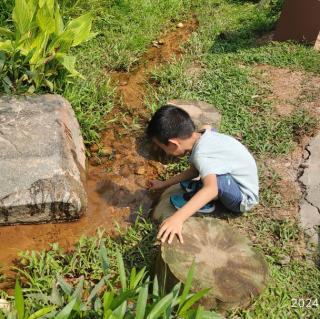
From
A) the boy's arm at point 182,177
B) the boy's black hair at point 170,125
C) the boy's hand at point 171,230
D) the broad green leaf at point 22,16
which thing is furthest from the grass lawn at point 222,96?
the boy's black hair at point 170,125

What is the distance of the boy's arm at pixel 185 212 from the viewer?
2676mm

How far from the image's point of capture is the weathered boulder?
2529 mm

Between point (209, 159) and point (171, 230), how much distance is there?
0.55 meters

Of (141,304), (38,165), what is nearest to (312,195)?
(141,304)

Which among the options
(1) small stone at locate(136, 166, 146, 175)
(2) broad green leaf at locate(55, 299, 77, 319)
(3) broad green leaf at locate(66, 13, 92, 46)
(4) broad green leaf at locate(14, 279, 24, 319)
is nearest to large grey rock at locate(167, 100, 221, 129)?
(1) small stone at locate(136, 166, 146, 175)

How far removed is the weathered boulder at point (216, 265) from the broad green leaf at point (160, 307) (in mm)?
226

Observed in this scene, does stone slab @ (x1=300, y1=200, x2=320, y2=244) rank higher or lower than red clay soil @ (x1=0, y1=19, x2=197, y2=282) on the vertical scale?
higher

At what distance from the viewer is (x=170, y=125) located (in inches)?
117

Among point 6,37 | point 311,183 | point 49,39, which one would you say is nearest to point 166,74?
point 49,39

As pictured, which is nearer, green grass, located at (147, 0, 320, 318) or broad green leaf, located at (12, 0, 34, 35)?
green grass, located at (147, 0, 320, 318)

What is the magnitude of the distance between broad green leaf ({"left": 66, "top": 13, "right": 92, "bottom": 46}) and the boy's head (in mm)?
1547

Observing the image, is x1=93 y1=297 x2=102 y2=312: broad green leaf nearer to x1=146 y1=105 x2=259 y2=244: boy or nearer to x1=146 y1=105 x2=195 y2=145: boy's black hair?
x1=146 y1=105 x2=259 y2=244: boy

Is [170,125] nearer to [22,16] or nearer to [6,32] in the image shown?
[22,16]

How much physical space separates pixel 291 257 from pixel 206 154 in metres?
0.89
